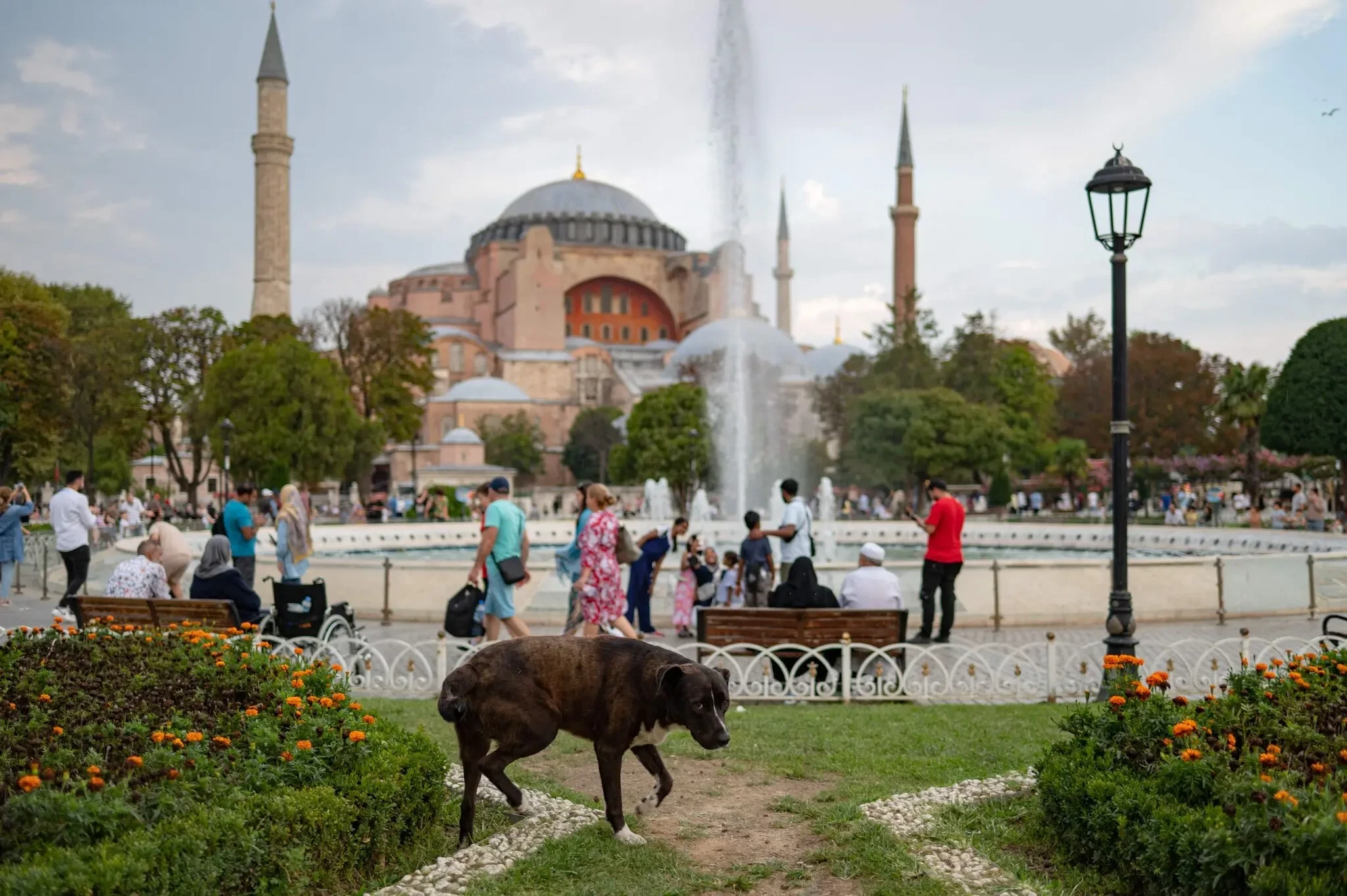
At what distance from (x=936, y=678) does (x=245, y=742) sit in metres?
5.58

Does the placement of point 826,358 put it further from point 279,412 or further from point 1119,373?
point 1119,373

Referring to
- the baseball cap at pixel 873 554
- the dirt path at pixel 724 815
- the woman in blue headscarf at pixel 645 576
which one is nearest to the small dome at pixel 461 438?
the woman in blue headscarf at pixel 645 576

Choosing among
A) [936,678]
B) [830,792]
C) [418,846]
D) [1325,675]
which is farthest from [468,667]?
[936,678]

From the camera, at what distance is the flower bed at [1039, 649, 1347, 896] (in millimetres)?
3283

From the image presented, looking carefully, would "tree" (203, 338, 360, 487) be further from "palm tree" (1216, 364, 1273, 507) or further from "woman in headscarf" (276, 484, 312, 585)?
"palm tree" (1216, 364, 1273, 507)

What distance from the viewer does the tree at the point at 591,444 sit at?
2405 inches

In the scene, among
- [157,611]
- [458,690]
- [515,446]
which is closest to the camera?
[458,690]

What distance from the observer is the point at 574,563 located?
30.8 ft

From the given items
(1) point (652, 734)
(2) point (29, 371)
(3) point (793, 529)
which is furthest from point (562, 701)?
(2) point (29, 371)

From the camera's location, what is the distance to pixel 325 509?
42.0m

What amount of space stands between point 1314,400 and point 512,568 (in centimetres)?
2636

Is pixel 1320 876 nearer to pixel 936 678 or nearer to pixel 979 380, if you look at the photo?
pixel 936 678

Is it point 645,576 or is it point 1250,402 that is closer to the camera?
point 645,576

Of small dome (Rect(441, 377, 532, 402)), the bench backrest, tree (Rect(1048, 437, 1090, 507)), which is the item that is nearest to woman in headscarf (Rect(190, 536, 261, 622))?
the bench backrest
